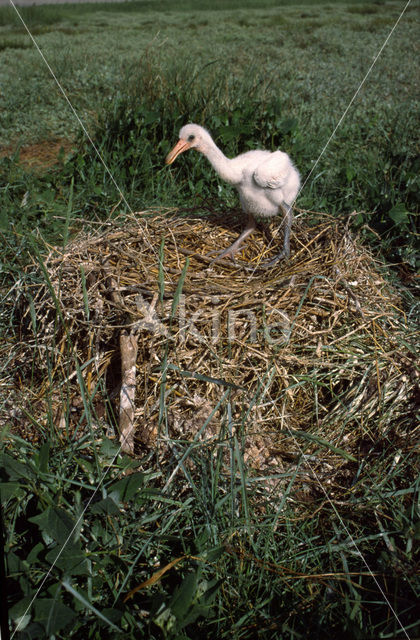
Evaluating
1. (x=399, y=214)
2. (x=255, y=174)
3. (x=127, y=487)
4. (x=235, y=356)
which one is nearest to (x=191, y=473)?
(x=127, y=487)

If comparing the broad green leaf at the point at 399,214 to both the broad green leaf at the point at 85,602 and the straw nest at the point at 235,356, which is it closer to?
the straw nest at the point at 235,356

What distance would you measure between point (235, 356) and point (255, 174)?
1018mm

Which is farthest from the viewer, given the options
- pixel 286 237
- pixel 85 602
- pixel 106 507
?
pixel 286 237

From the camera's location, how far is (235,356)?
2.32 metres

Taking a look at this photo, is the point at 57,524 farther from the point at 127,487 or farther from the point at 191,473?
the point at 191,473

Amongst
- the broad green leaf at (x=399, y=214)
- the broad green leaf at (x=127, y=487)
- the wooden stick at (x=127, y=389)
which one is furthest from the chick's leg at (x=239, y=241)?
the broad green leaf at (x=127, y=487)

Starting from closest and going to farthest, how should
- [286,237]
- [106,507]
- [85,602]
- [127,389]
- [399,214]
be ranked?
[85,602], [106,507], [127,389], [286,237], [399,214]

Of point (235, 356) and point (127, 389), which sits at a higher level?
point (235, 356)

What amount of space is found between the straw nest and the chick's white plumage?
386 mm

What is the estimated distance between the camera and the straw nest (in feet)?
7.23

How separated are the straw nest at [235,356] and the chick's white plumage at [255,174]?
386 mm

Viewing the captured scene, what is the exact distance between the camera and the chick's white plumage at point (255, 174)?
2.69 metres

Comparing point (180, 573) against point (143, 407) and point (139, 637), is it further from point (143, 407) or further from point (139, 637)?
point (143, 407)

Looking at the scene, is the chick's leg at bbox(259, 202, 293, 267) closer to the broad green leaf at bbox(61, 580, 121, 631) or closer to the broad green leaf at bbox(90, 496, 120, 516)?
the broad green leaf at bbox(90, 496, 120, 516)
